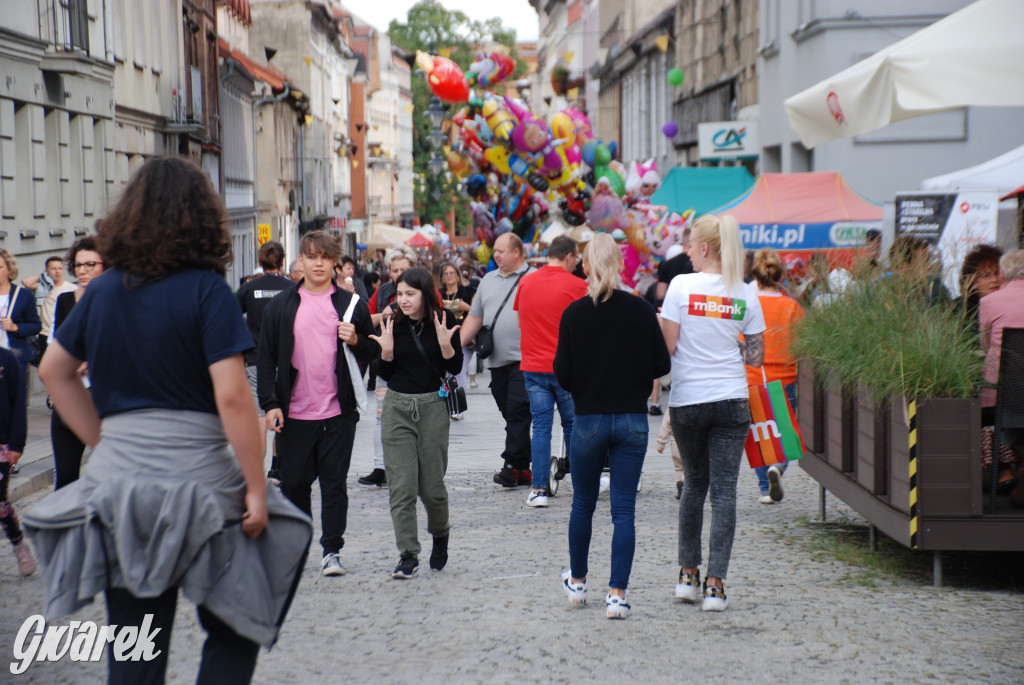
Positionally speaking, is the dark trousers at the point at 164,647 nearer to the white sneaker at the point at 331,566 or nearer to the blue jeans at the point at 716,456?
the blue jeans at the point at 716,456

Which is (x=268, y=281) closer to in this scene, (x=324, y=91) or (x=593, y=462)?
(x=593, y=462)

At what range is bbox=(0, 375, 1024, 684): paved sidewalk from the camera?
5.32 metres

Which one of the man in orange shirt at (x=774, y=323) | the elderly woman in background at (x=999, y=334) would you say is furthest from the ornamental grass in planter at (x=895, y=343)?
the man in orange shirt at (x=774, y=323)

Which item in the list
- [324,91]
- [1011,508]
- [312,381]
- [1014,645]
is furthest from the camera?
[324,91]

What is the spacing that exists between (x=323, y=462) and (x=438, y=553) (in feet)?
2.74

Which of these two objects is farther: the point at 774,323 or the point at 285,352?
the point at 774,323

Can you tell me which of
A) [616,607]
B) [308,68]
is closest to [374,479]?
[616,607]

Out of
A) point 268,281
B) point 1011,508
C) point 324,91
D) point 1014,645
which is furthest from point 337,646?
point 324,91

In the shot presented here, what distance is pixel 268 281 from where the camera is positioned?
466 inches

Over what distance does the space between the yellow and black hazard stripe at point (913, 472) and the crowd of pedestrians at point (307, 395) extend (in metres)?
0.61

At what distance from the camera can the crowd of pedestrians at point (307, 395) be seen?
359 cm

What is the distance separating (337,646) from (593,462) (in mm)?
1461

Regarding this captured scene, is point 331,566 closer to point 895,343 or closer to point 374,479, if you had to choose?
point 895,343

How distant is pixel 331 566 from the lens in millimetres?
7164
